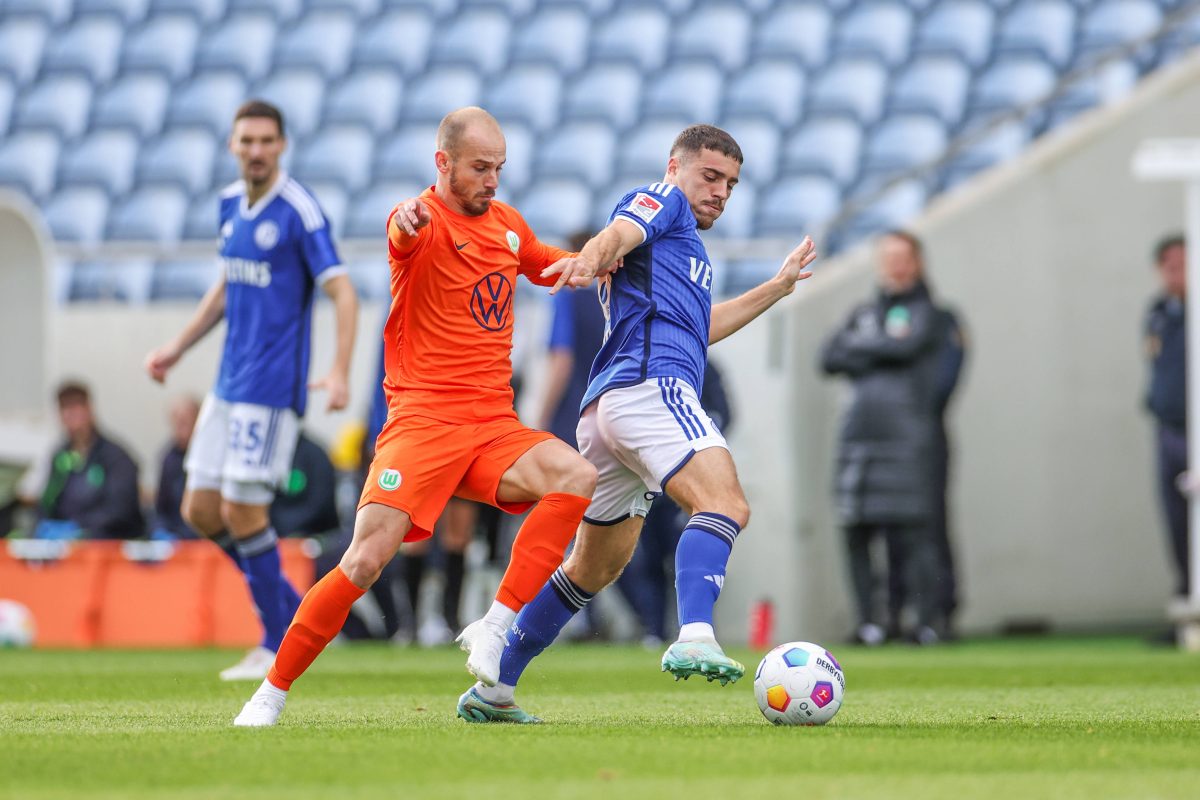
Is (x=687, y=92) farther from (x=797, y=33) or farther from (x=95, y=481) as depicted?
(x=95, y=481)

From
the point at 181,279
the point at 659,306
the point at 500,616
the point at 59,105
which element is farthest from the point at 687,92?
the point at 500,616

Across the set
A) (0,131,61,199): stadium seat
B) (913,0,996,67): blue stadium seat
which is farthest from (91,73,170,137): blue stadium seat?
(913,0,996,67): blue stadium seat

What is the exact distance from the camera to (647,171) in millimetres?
14734

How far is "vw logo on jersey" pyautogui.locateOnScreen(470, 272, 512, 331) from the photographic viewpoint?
5.26 metres

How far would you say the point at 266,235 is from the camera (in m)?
7.39

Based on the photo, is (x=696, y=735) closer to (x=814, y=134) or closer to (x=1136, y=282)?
(x=1136, y=282)

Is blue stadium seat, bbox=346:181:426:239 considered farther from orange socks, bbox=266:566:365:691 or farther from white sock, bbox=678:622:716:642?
white sock, bbox=678:622:716:642

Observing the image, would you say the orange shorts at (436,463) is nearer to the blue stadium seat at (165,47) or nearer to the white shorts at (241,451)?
the white shorts at (241,451)

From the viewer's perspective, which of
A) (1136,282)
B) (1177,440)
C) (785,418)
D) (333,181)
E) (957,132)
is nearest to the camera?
(1177,440)

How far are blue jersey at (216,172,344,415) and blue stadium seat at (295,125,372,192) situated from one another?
26.2ft

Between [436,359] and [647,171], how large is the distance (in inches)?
382

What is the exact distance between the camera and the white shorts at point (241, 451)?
7320mm

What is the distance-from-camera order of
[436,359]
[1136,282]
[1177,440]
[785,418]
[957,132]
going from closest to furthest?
[436,359] < [1177,440] < [785,418] < [1136,282] < [957,132]

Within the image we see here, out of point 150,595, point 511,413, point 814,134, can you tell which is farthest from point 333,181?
point 511,413
